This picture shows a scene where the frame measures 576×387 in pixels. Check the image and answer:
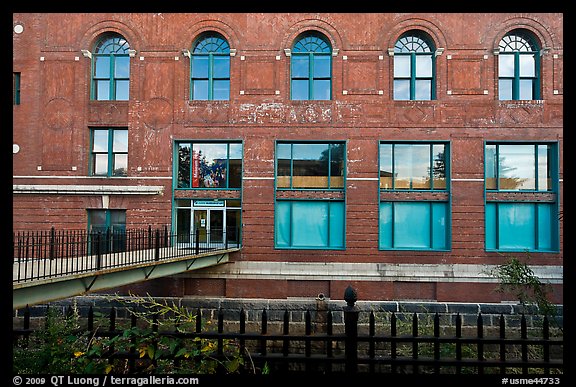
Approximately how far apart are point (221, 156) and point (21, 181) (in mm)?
9510

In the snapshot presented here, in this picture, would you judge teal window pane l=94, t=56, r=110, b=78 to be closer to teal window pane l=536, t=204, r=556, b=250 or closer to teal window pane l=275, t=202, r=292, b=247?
teal window pane l=275, t=202, r=292, b=247

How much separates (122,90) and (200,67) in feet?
13.3

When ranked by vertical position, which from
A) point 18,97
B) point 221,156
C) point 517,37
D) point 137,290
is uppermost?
point 517,37

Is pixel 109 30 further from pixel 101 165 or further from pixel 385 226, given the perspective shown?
pixel 385 226

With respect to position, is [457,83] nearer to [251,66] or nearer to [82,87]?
[251,66]

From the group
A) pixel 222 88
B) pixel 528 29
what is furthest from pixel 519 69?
pixel 222 88

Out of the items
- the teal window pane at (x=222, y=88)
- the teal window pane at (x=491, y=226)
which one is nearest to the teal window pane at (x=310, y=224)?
the teal window pane at (x=222, y=88)

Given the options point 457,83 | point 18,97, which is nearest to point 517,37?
point 457,83

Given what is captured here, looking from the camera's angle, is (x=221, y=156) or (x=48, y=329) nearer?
(x=48, y=329)

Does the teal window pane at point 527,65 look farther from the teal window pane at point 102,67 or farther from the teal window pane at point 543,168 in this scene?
the teal window pane at point 102,67

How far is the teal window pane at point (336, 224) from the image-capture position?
14812 mm

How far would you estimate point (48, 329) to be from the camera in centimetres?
384

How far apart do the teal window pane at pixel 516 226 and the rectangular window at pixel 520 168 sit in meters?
0.90

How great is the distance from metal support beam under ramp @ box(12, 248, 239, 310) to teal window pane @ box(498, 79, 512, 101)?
15474 millimetres
